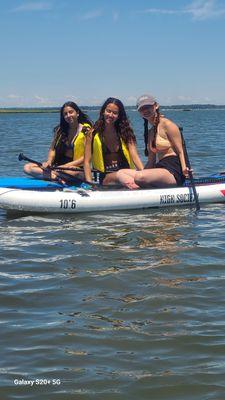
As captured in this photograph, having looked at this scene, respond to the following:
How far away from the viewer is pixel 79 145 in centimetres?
873

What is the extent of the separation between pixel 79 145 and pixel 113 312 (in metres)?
4.65

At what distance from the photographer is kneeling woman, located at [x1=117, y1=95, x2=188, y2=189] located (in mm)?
7836

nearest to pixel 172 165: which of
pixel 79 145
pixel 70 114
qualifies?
pixel 79 145

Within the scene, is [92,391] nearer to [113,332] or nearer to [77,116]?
[113,332]

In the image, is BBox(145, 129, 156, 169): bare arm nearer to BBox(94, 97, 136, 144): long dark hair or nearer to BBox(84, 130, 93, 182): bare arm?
BBox(94, 97, 136, 144): long dark hair

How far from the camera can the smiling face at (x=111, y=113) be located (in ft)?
25.9

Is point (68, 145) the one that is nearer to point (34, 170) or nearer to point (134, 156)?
point (34, 170)

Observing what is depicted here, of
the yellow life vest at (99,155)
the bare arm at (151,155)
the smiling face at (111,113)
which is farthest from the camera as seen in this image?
the yellow life vest at (99,155)

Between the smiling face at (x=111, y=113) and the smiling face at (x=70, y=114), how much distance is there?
26.3 inches

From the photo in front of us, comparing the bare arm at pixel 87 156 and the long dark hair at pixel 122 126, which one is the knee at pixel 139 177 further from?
the bare arm at pixel 87 156

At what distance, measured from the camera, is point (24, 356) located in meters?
3.71

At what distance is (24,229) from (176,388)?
425 cm

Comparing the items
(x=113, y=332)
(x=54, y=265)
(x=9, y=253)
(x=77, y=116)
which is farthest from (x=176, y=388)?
(x=77, y=116)

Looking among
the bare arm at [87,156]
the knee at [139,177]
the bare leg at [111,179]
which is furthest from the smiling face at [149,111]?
the bare leg at [111,179]
